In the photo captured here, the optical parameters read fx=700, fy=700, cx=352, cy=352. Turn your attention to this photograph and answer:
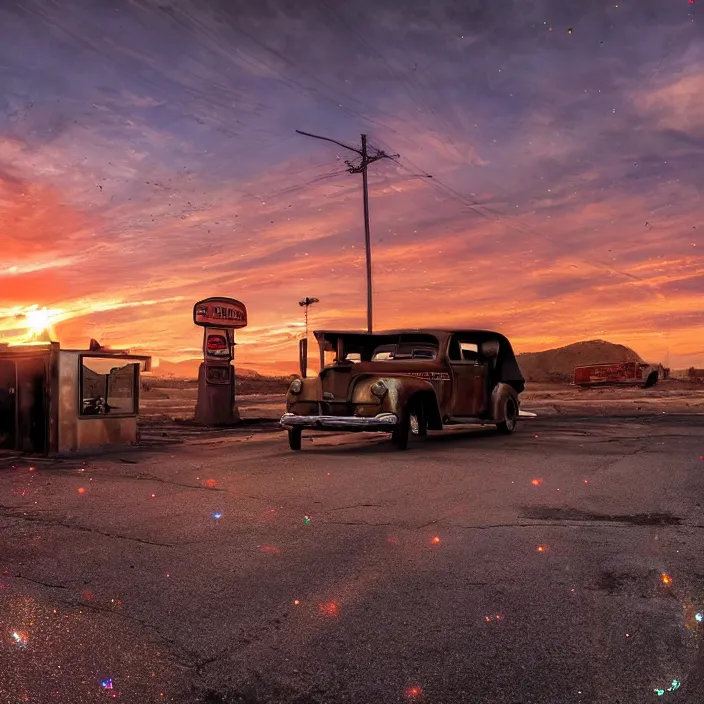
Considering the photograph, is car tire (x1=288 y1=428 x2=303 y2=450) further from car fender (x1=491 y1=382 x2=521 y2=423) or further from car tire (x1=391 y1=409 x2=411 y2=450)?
car fender (x1=491 y1=382 x2=521 y2=423)

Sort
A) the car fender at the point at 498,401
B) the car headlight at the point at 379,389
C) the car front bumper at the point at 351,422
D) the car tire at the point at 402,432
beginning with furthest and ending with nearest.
Answer: the car fender at the point at 498,401, the car tire at the point at 402,432, the car headlight at the point at 379,389, the car front bumper at the point at 351,422

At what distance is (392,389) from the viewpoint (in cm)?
1167

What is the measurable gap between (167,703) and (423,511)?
173 inches

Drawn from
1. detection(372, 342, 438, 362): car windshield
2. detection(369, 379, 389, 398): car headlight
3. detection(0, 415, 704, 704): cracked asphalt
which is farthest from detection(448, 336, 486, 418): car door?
detection(0, 415, 704, 704): cracked asphalt

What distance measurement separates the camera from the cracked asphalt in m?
3.21

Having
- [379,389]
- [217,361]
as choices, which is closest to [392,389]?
[379,389]

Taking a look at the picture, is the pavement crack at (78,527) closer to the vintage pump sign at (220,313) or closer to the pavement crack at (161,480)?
the pavement crack at (161,480)

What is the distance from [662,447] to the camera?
12.7 metres

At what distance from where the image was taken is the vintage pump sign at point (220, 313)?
2100 centimetres

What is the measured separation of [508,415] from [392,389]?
4.60m

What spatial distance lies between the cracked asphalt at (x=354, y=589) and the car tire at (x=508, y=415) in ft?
17.4

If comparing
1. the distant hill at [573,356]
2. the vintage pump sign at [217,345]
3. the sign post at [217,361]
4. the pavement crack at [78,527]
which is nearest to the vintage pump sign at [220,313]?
the sign post at [217,361]

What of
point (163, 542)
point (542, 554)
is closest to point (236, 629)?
point (163, 542)

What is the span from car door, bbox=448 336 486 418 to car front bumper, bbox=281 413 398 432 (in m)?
2.22
